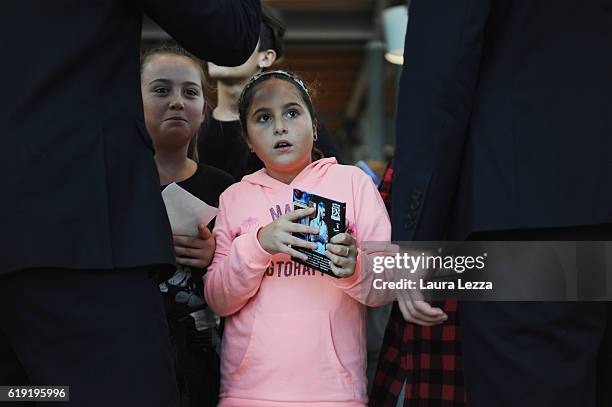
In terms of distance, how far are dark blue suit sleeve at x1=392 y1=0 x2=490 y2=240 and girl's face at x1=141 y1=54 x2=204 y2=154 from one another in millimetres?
1021

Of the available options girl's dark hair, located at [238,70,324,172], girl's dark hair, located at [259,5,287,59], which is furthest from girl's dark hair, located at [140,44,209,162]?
girl's dark hair, located at [259,5,287,59]

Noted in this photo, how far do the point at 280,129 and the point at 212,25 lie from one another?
0.58 m

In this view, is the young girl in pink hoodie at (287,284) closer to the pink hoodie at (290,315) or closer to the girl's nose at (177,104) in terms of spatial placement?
the pink hoodie at (290,315)

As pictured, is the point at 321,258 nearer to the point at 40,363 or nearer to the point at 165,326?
the point at 165,326

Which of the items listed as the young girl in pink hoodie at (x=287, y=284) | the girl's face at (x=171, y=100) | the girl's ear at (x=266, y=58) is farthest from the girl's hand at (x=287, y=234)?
the girl's ear at (x=266, y=58)

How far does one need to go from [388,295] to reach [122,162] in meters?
0.78

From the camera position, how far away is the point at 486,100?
1961mm

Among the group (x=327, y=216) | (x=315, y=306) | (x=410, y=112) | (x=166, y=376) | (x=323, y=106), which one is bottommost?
(x=166, y=376)

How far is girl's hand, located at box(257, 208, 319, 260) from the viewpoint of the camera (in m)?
2.22

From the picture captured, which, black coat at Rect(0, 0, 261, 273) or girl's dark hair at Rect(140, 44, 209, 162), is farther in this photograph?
girl's dark hair at Rect(140, 44, 209, 162)

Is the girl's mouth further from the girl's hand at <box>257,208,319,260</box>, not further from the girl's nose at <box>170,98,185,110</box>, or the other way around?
the girl's nose at <box>170,98,185,110</box>

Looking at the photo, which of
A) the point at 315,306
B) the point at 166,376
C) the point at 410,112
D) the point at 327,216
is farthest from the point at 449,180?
the point at 166,376

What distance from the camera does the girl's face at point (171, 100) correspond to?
2852mm

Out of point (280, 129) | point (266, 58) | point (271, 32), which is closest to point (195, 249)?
point (280, 129)
